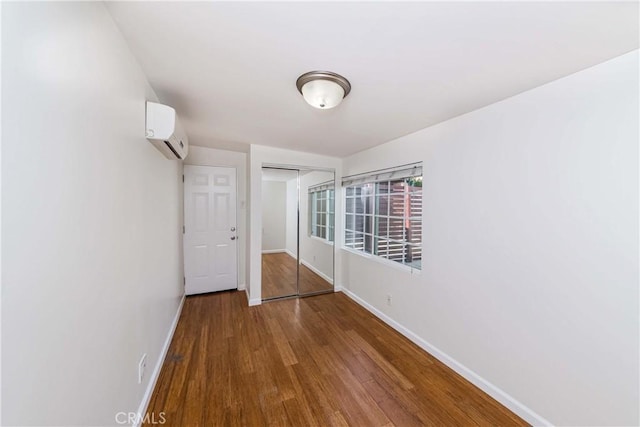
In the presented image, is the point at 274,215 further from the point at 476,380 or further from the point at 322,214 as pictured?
the point at 476,380

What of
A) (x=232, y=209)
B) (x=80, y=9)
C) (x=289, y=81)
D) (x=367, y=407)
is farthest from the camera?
Result: (x=232, y=209)

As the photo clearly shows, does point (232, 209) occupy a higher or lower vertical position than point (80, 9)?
lower

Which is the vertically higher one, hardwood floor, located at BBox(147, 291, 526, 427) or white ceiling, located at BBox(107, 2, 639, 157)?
white ceiling, located at BBox(107, 2, 639, 157)

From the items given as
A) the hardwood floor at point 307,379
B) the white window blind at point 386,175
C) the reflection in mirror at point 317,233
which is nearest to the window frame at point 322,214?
the reflection in mirror at point 317,233

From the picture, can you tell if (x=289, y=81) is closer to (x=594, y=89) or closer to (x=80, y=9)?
(x=80, y=9)

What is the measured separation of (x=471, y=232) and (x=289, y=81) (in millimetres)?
1774

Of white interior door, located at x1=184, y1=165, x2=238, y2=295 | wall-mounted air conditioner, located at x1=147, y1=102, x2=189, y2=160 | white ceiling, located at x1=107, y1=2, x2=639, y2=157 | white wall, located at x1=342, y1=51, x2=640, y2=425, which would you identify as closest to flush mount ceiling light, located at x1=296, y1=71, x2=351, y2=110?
white ceiling, located at x1=107, y1=2, x2=639, y2=157

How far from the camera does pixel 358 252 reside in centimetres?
343

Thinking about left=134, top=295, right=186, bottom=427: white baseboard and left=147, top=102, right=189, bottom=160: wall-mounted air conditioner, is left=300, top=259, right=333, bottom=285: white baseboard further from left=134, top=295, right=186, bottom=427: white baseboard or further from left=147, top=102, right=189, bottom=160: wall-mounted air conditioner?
left=147, top=102, right=189, bottom=160: wall-mounted air conditioner

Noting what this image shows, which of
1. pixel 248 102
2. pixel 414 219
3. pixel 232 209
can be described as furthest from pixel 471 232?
pixel 232 209

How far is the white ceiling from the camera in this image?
999 mm

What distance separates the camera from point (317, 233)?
3963 mm

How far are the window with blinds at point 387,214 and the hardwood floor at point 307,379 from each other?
2.98 feet

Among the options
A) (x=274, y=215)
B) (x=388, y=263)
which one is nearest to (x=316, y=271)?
(x=274, y=215)
